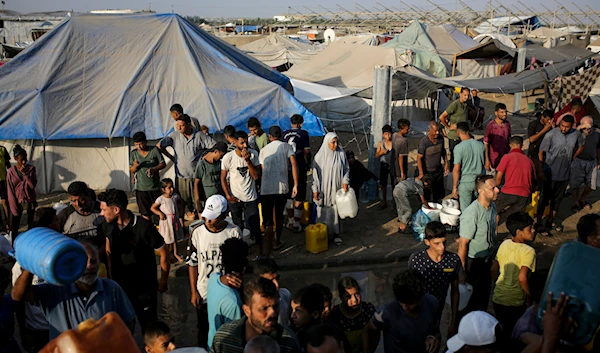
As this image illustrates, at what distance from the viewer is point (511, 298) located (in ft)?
15.5

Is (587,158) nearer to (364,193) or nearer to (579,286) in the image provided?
(364,193)

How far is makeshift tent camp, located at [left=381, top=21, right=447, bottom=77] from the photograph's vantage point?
2116cm

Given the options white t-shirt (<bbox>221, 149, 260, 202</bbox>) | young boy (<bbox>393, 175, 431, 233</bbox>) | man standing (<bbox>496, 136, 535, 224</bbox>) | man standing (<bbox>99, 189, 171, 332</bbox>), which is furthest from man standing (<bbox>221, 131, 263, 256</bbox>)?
man standing (<bbox>496, 136, 535, 224</bbox>)

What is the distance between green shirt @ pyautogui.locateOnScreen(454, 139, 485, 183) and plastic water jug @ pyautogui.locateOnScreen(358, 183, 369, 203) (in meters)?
2.37

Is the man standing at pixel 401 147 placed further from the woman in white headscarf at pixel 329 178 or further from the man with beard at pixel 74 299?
the man with beard at pixel 74 299

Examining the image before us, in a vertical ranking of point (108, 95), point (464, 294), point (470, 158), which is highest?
point (108, 95)

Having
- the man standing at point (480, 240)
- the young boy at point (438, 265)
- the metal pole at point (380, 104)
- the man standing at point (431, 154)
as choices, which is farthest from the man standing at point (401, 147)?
the young boy at point (438, 265)

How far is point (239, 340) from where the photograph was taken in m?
3.26

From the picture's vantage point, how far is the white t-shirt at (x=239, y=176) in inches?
277

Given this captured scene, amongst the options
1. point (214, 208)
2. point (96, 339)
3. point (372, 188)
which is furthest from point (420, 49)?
point (96, 339)

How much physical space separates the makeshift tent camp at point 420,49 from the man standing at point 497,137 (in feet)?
35.4

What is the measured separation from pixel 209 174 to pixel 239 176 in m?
0.65

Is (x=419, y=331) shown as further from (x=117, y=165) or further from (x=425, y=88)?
(x=425, y=88)

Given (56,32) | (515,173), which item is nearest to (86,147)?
(56,32)
